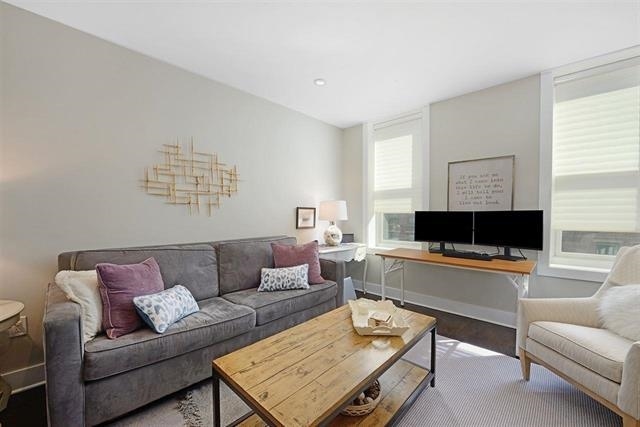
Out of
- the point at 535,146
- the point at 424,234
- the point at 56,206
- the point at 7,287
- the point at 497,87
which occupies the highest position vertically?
the point at 497,87

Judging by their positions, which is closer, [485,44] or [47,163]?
[47,163]

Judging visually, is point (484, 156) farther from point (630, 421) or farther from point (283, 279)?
point (283, 279)

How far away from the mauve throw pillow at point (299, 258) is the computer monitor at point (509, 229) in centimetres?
162

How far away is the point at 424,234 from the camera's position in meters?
3.00

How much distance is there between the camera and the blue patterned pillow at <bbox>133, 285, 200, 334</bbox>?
1.56 meters

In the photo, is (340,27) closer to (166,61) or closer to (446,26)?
(446,26)

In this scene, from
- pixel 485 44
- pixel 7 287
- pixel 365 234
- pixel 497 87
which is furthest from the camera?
pixel 365 234

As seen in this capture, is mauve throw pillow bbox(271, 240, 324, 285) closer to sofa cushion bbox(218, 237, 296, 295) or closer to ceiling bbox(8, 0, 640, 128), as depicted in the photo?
sofa cushion bbox(218, 237, 296, 295)

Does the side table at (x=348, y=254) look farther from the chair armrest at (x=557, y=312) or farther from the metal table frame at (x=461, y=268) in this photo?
the chair armrest at (x=557, y=312)

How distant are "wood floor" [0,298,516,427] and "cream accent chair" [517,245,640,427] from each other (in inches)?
22.7

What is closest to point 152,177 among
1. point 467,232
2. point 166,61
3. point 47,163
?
point 47,163

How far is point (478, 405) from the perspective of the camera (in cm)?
157

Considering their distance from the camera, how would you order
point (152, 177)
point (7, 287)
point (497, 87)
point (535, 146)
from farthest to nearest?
1. point (497, 87)
2. point (535, 146)
3. point (152, 177)
4. point (7, 287)

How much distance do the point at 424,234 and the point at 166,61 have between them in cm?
304
